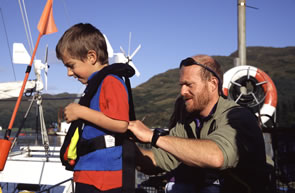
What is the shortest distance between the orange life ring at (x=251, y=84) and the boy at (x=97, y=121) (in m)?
6.70

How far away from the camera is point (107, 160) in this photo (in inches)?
65.8

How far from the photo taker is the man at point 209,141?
5.35 ft

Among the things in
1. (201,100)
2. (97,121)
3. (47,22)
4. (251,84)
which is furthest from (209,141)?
(251,84)

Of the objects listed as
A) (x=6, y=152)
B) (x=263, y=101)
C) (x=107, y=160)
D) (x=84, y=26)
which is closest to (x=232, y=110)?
(x=107, y=160)

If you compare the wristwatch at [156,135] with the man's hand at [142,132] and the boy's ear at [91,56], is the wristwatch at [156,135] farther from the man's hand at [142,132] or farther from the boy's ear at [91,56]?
the boy's ear at [91,56]

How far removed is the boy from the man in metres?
0.13

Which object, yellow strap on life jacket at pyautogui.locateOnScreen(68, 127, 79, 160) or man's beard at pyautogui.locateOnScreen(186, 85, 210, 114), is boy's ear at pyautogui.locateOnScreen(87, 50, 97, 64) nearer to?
yellow strap on life jacket at pyautogui.locateOnScreen(68, 127, 79, 160)

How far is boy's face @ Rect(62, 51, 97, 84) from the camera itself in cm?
187

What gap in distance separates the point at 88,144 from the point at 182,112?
34.4 inches

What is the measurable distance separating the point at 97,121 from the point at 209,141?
58cm

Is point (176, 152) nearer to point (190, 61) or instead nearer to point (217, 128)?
point (217, 128)

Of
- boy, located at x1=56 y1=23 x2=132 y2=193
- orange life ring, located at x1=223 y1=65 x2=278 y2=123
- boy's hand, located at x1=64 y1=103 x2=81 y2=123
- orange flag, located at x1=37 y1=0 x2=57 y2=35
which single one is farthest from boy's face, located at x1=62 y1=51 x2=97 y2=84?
orange life ring, located at x1=223 y1=65 x2=278 y2=123

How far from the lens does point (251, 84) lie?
858cm

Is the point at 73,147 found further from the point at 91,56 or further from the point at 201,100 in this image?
the point at 201,100
